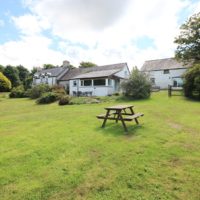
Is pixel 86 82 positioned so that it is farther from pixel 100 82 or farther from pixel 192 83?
pixel 192 83

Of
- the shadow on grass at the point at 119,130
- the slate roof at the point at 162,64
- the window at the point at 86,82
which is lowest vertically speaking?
the shadow on grass at the point at 119,130

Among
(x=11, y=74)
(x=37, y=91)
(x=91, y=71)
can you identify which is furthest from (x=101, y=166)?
(x=11, y=74)

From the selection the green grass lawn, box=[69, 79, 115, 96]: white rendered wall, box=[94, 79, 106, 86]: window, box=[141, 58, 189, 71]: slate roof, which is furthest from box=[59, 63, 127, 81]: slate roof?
the green grass lawn

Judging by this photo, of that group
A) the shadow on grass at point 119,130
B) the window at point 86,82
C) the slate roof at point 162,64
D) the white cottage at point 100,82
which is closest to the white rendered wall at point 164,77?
the slate roof at point 162,64

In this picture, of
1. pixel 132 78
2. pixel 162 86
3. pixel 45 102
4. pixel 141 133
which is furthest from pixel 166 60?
pixel 141 133

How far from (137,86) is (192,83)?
553 centimetres

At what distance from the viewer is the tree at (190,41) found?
27719 millimetres

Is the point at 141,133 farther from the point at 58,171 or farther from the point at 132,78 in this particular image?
the point at 132,78

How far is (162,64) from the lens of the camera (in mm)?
36375

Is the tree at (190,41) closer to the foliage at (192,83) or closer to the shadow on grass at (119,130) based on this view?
the foliage at (192,83)

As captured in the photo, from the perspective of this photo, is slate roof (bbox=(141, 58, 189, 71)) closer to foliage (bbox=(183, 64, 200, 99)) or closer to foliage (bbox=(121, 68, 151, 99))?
foliage (bbox=(183, 64, 200, 99))

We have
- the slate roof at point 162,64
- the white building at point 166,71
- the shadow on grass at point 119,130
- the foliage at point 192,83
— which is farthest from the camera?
the slate roof at point 162,64

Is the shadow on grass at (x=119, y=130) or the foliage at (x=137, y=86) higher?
the foliage at (x=137, y=86)

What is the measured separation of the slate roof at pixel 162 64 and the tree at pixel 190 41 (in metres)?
3.63
